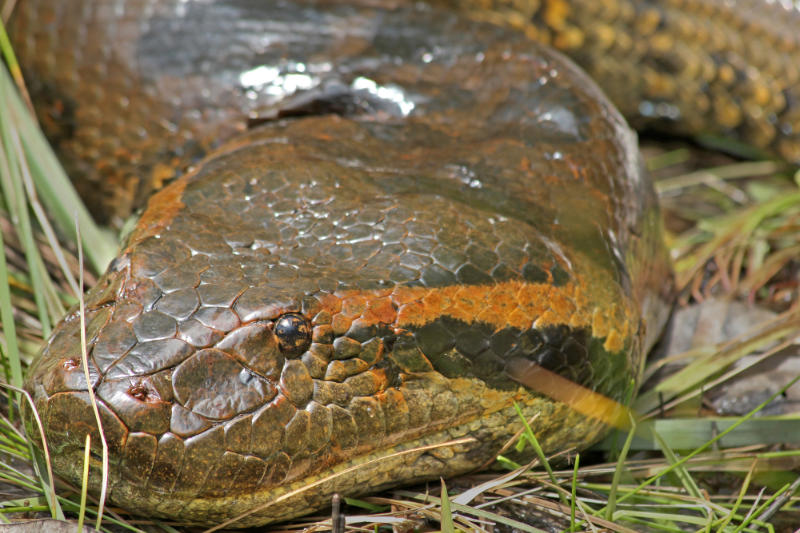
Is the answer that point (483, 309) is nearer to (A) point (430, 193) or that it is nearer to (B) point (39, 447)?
(A) point (430, 193)

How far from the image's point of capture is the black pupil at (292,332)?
2422 mm

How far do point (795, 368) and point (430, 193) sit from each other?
1.79 meters

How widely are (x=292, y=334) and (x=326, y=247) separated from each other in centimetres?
37

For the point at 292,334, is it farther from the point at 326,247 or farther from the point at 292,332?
the point at 326,247

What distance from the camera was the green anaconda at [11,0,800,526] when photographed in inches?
94.1

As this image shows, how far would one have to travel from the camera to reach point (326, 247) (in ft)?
8.79

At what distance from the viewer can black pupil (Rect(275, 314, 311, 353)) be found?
242cm

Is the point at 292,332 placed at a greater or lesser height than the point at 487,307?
greater

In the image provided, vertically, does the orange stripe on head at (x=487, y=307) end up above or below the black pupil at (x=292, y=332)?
below

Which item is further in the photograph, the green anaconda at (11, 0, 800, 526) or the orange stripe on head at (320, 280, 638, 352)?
the orange stripe on head at (320, 280, 638, 352)

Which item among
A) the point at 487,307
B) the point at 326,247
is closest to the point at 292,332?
the point at 326,247

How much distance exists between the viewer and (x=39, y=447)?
2451 mm

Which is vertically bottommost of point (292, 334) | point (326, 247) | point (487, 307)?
point (487, 307)

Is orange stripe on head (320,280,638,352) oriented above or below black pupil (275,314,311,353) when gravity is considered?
below
